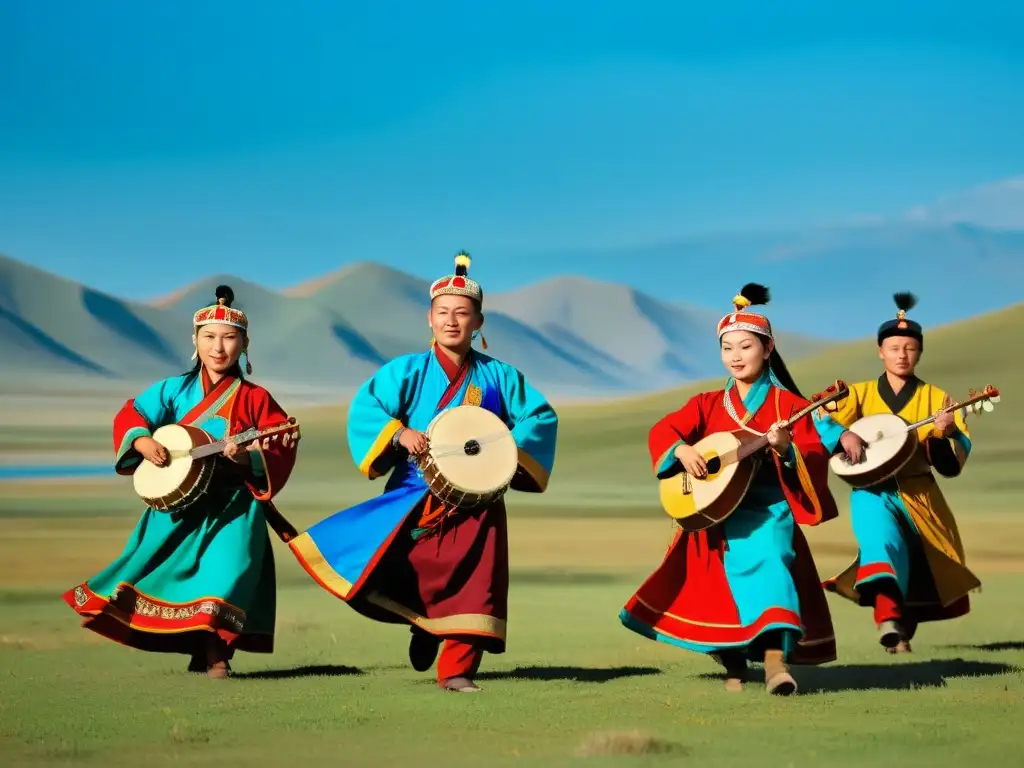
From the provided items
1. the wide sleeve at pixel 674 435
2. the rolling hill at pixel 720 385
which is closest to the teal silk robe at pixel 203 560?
the wide sleeve at pixel 674 435

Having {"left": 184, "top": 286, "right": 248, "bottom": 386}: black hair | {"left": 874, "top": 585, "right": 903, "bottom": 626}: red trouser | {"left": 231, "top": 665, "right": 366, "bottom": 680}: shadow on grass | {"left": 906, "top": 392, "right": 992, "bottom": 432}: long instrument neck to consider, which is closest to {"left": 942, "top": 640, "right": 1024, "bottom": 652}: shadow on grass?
{"left": 874, "top": 585, "right": 903, "bottom": 626}: red trouser

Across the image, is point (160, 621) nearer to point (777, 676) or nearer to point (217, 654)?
point (217, 654)

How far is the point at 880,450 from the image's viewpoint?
9.16 meters

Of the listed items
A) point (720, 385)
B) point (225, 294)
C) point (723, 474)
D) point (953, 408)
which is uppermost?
point (720, 385)

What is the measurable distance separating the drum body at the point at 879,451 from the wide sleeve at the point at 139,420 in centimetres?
342

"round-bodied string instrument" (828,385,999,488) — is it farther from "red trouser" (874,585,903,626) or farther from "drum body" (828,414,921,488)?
"red trouser" (874,585,903,626)

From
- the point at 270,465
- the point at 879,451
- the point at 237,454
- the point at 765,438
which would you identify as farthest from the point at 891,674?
the point at 237,454

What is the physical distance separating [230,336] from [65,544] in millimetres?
9932

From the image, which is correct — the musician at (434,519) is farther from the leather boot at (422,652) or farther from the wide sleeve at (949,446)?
→ the wide sleeve at (949,446)

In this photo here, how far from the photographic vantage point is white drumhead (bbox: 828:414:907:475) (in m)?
9.09

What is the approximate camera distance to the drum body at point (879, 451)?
9.09 metres

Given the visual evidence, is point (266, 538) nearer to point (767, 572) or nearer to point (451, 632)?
point (451, 632)

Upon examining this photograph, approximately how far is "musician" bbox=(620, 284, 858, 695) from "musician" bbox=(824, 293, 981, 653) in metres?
1.38

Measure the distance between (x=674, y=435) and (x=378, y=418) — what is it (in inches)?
51.5
